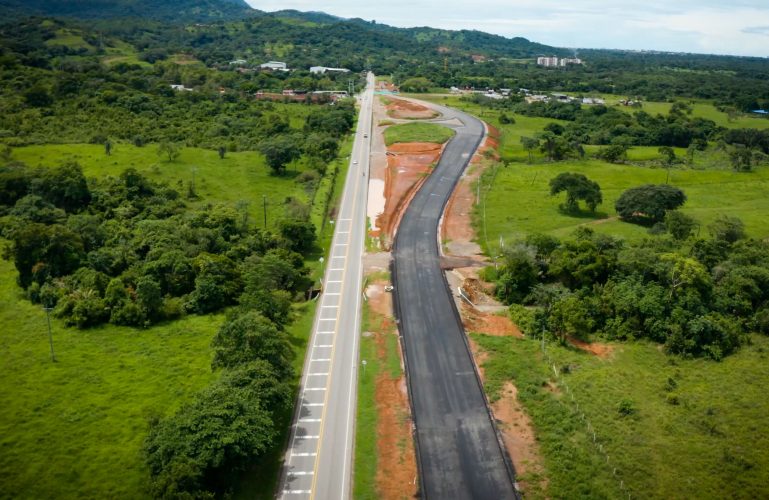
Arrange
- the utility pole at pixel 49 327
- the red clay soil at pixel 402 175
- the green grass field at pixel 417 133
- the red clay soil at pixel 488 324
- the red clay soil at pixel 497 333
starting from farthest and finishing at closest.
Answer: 1. the green grass field at pixel 417 133
2. the red clay soil at pixel 402 175
3. the red clay soil at pixel 488 324
4. the utility pole at pixel 49 327
5. the red clay soil at pixel 497 333

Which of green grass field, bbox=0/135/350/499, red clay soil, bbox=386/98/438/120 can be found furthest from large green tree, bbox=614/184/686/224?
red clay soil, bbox=386/98/438/120

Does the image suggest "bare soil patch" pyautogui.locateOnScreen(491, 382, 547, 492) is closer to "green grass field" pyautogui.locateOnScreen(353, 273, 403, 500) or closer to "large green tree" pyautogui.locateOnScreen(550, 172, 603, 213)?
"green grass field" pyautogui.locateOnScreen(353, 273, 403, 500)

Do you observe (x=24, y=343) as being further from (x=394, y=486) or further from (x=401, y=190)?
(x=401, y=190)

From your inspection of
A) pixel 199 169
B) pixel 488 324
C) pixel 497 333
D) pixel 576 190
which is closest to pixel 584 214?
pixel 576 190

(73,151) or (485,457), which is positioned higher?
(73,151)

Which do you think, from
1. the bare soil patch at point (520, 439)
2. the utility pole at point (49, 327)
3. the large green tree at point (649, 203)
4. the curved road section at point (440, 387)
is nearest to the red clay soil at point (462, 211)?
the curved road section at point (440, 387)

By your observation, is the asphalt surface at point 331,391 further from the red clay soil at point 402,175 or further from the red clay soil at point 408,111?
the red clay soil at point 408,111

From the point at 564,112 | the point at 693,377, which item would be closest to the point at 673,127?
the point at 564,112
